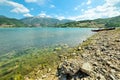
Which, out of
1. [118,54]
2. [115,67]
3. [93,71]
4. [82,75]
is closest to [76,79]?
[82,75]

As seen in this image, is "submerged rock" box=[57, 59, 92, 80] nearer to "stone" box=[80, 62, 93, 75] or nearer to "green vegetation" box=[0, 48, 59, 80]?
"stone" box=[80, 62, 93, 75]

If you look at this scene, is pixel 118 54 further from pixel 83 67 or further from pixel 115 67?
pixel 83 67

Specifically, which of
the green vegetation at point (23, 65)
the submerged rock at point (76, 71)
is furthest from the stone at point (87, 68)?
the green vegetation at point (23, 65)

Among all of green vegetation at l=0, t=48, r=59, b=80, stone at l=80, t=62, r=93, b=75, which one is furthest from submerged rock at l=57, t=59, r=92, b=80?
green vegetation at l=0, t=48, r=59, b=80

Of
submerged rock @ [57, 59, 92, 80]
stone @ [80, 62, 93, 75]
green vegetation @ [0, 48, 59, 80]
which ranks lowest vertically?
green vegetation @ [0, 48, 59, 80]

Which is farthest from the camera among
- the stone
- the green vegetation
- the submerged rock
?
the green vegetation

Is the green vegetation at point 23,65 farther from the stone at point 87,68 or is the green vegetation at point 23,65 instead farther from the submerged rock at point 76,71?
the stone at point 87,68

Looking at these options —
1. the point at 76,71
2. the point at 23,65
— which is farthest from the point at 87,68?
the point at 23,65

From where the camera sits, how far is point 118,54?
47.0 feet

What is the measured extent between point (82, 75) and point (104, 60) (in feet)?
9.38

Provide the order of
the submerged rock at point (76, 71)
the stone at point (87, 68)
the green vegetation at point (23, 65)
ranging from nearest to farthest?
the stone at point (87, 68)
the submerged rock at point (76, 71)
the green vegetation at point (23, 65)

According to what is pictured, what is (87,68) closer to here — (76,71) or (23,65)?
(76,71)

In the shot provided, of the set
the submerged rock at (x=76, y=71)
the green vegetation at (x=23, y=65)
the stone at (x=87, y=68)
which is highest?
the stone at (x=87, y=68)

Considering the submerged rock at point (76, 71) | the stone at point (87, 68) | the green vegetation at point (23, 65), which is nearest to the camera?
the stone at point (87, 68)
